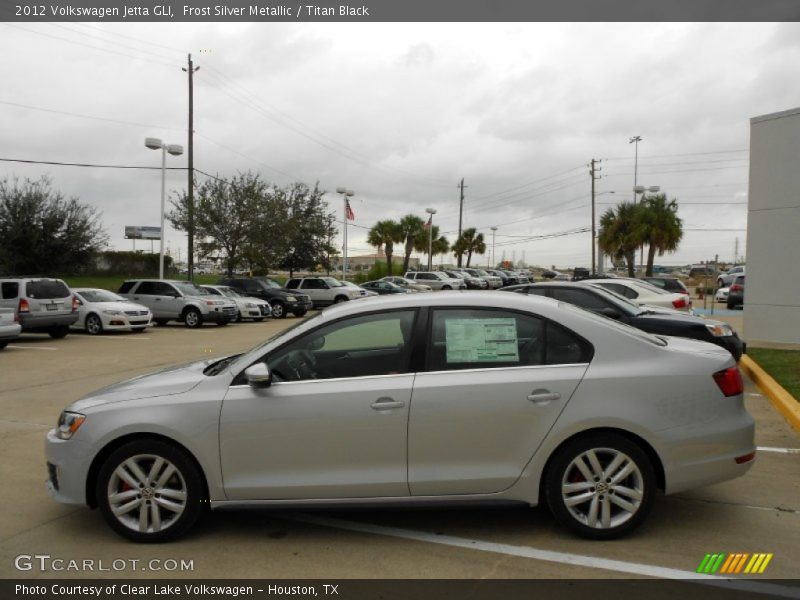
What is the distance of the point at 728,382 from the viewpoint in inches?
168

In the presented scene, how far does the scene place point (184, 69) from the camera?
3022 centimetres

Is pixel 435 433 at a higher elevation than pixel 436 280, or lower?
lower

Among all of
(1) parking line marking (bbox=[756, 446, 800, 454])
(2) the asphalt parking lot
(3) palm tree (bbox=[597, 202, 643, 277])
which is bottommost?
(2) the asphalt parking lot

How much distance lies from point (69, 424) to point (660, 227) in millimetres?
45032

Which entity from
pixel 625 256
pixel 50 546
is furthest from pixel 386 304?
pixel 625 256

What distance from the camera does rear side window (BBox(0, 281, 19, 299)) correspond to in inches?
669

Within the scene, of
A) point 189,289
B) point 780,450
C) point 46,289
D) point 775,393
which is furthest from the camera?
point 189,289

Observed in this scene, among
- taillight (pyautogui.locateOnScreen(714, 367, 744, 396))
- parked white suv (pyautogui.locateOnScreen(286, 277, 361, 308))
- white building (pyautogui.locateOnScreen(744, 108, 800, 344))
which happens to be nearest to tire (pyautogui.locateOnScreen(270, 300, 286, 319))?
parked white suv (pyautogui.locateOnScreen(286, 277, 361, 308))

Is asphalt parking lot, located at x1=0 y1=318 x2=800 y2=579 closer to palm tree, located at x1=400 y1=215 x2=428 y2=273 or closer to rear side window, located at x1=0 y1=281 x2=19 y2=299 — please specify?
rear side window, located at x1=0 y1=281 x2=19 y2=299

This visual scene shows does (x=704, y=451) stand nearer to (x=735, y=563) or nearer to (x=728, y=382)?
(x=728, y=382)

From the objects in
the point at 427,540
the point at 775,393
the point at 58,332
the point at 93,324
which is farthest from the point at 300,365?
the point at 93,324

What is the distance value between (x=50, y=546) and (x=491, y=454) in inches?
113

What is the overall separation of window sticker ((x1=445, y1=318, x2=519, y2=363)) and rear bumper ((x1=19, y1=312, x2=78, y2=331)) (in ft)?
52.2

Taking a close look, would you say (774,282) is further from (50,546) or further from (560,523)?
(50,546)
